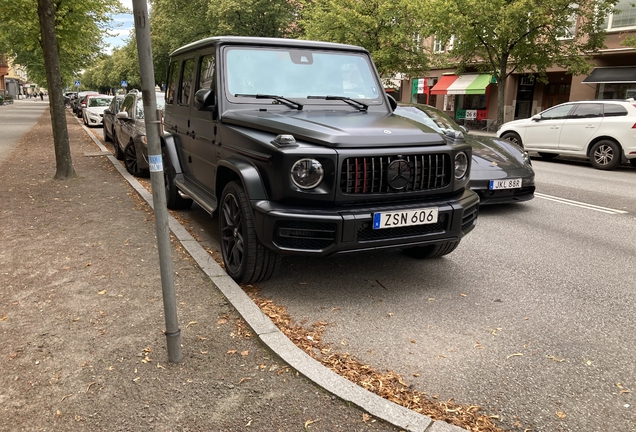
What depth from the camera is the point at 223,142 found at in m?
4.61

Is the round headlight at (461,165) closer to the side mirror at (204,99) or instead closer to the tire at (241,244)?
the tire at (241,244)

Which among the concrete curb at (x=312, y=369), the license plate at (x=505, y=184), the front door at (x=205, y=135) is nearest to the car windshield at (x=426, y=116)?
the license plate at (x=505, y=184)

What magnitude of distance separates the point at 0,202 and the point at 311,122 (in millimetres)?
5598

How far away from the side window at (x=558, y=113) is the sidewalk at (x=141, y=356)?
1178 centimetres

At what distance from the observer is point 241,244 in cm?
421

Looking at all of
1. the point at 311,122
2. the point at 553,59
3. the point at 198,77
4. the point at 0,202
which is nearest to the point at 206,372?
the point at 311,122

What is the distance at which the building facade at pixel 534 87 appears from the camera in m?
23.8

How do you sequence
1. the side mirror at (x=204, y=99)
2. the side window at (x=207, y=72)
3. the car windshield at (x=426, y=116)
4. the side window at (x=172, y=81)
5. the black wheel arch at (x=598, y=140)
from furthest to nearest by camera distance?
the black wheel arch at (x=598, y=140) → the car windshield at (x=426, y=116) → the side window at (x=172, y=81) → the side window at (x=207, y=72) → the side mirror at (x=204, y=99)

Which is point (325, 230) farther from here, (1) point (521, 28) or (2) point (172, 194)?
(1) point (521, 28)

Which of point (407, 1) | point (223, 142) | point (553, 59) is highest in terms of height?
point (407, 1)

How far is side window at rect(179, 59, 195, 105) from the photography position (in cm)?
575

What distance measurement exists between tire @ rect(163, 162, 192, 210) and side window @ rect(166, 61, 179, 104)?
0.91 m

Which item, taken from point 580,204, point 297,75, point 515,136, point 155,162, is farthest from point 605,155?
point 155,162

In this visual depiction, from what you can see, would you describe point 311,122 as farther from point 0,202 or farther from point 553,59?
point 553,59
